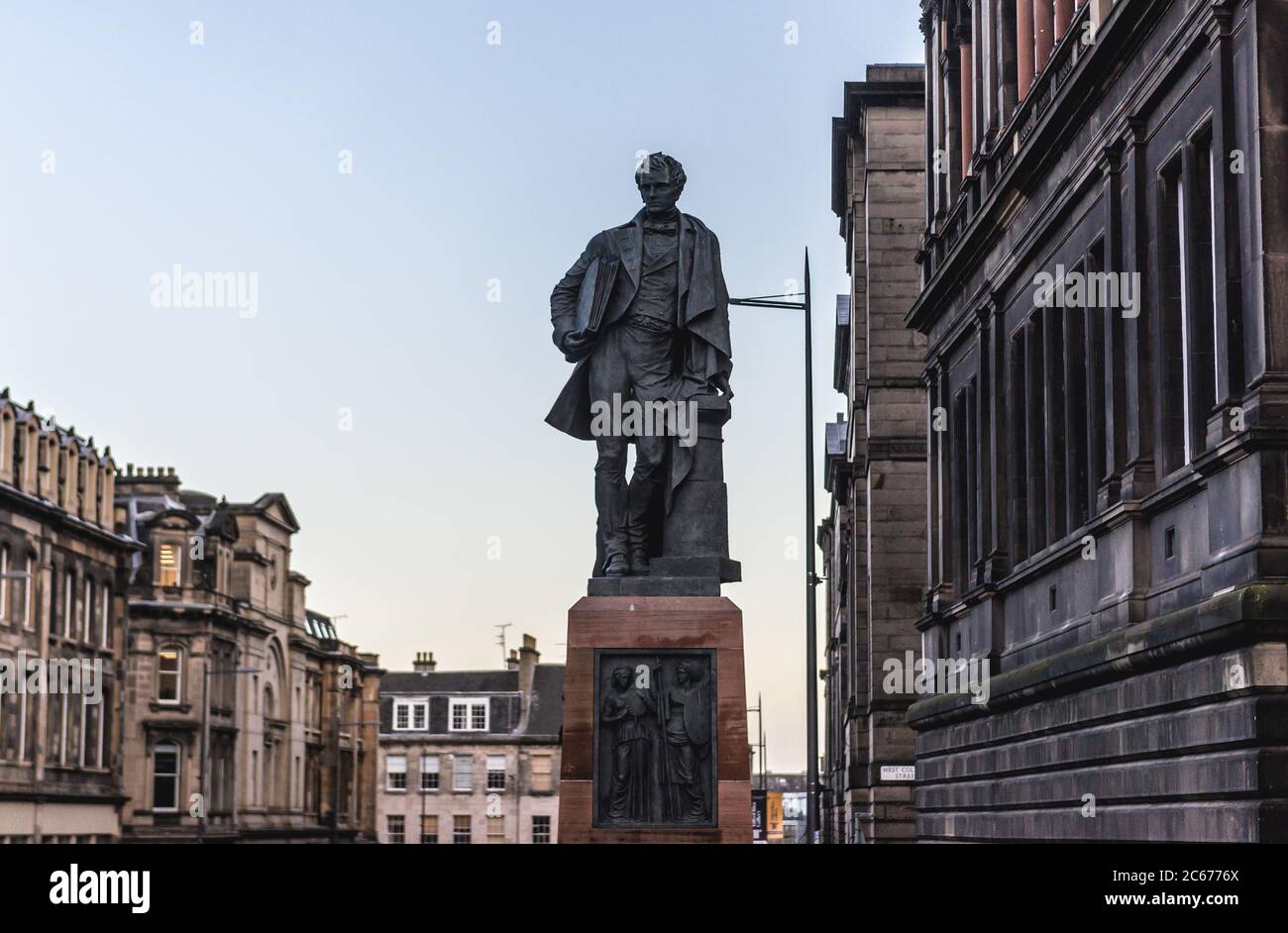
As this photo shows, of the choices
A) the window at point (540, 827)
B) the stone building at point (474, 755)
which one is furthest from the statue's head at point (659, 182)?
the window at point (540, 827)

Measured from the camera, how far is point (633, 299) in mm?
14266

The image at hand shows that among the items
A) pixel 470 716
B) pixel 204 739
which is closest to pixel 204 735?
pixel 204 739

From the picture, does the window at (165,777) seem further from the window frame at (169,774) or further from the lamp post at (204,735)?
the lamp post at (204,735)

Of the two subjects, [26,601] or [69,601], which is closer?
[26,601]

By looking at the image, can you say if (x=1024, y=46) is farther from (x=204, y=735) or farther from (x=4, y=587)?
(x=204, y=735)

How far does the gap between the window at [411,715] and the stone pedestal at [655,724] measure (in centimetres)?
12026

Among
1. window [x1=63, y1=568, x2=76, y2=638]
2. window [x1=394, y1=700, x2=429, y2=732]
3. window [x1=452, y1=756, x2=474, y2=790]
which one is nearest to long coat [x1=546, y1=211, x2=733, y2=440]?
window [x1=63, y1=568, x2=76, y2=638]

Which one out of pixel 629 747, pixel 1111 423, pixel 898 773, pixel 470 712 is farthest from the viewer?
pixel 470 712

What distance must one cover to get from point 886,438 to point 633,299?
37.4 meters

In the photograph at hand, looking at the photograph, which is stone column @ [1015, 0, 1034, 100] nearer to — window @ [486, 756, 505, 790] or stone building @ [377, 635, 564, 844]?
stone building @ [377, 635, 564, 844]

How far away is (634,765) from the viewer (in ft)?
42.8
